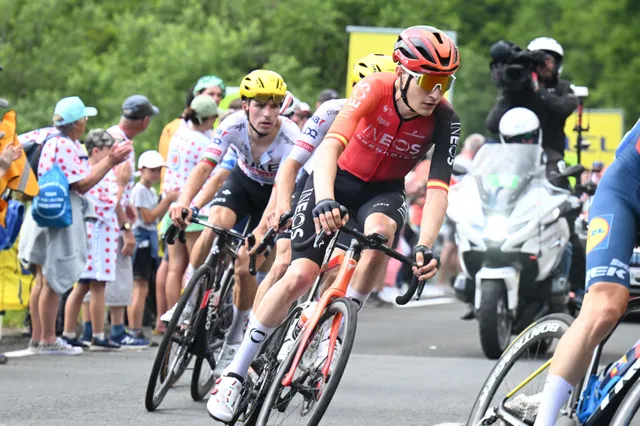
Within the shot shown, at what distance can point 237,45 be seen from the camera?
43500 millimetres

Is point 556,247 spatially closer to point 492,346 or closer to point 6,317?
point 492,346

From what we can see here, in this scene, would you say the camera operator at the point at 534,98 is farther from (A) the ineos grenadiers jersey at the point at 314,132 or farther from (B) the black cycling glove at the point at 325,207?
(B) the black cycling glove at the point at 325,207

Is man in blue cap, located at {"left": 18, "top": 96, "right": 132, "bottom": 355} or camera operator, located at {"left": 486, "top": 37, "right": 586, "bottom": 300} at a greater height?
camera operator, located at {"left": 486, "top": 37, "right": 586, "bottom": 300}

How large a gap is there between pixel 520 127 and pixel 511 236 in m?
1.27

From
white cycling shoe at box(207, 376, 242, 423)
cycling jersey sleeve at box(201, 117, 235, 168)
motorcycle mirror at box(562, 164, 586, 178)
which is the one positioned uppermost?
cycling jersey sleeve at box(201, 117, 235, 168)

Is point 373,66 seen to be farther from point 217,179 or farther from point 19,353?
point 19,353

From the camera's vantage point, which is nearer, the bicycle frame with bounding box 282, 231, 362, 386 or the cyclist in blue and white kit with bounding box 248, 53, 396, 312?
the bicycle frame with bounding box 282, 231, 362, 386

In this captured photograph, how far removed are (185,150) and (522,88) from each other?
3.28 metres

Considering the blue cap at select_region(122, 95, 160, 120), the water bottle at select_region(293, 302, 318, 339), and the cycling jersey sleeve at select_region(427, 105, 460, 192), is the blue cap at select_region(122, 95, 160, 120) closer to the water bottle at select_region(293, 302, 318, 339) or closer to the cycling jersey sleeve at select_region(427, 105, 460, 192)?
the cycling jersey sleeve at select_region(427, 105, 460, 192)

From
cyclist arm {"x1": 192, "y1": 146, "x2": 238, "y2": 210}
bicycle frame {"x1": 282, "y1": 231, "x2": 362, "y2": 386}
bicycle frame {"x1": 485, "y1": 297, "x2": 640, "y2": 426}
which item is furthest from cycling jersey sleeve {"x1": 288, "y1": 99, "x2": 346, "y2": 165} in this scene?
bicycle frame {"x1": 485, "y1": 297, "x2": 640, "y2": 426}

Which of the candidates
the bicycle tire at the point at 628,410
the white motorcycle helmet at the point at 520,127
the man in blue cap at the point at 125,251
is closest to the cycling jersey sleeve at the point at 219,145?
the man in blue cap at the point at 125,251

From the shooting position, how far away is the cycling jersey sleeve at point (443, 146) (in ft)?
23.4

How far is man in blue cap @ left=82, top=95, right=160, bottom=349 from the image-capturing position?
41.2 ft

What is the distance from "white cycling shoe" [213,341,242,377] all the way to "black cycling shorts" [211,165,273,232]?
0.97 meters
